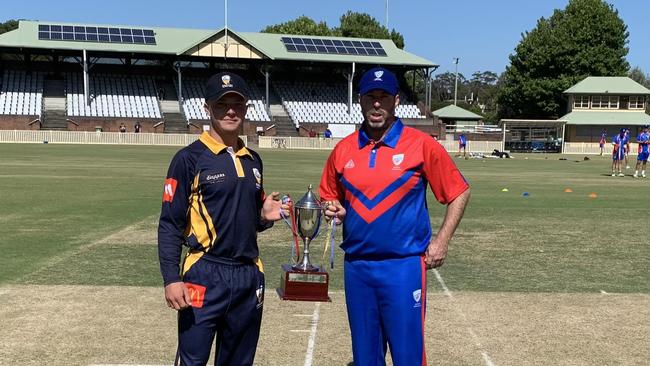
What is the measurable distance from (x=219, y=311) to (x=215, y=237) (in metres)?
0.41

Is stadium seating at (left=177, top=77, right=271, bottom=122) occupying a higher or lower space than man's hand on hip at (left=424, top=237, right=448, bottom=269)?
higher

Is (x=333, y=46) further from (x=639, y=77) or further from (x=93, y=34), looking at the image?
(x=639, y=77)

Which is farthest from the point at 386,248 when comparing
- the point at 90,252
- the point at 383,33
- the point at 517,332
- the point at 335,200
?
the point at 383,33

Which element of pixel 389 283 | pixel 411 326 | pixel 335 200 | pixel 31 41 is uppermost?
pixel 31 41

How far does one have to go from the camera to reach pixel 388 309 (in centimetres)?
367

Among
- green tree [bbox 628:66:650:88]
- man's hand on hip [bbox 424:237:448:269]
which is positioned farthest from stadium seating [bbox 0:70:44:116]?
green tree [bbox 628:66:650:88]

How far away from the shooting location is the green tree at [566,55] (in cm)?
6788

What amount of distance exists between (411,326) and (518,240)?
751cm

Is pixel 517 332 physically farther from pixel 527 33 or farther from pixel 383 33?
pixel 383 33

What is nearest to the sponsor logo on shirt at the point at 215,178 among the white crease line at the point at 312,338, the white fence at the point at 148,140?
the white crease line at the point at 312,338

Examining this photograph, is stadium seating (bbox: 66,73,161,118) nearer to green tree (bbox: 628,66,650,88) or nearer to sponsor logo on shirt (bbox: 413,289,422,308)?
sponsor logo on shirt (bbox: 413,289,422,308)

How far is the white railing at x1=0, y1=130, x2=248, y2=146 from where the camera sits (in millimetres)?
47719

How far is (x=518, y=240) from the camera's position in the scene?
34.8 ft

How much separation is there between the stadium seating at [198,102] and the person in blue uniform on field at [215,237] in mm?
52217
